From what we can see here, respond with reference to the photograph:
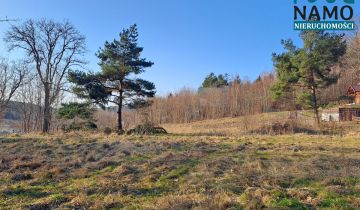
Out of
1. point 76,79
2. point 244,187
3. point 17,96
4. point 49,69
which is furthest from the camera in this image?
point 17,96

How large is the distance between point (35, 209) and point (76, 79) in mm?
17342

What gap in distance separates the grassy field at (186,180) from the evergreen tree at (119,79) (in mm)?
11204

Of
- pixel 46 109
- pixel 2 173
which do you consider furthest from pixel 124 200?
pixel 46 109

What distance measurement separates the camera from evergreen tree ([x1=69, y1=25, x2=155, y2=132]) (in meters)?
21.8

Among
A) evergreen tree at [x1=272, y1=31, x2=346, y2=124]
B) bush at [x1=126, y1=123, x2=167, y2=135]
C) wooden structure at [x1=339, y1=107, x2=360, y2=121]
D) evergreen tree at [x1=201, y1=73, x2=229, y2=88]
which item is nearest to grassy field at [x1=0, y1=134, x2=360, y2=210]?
bush at [x1=126, y1=123, x2=167, y2=135]

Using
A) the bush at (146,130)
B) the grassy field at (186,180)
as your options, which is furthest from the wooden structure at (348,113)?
the grassy field at (186,180)

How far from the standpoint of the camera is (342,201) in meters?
5.29

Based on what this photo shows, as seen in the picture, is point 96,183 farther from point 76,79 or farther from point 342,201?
point 76,79

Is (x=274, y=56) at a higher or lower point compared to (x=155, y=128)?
higher

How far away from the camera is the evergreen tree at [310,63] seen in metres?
25.3

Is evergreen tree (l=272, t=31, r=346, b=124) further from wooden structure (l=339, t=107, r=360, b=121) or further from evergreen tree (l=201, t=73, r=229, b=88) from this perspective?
evergreen tree (l=201, t=73, r=229, b=88)

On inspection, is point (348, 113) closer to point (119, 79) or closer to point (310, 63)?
point (310, 63)

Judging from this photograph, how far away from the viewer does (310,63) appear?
25.1 metres

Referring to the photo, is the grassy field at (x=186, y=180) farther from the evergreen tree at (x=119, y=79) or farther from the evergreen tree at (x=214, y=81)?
the evergreen tree at (x=214, y=81)
